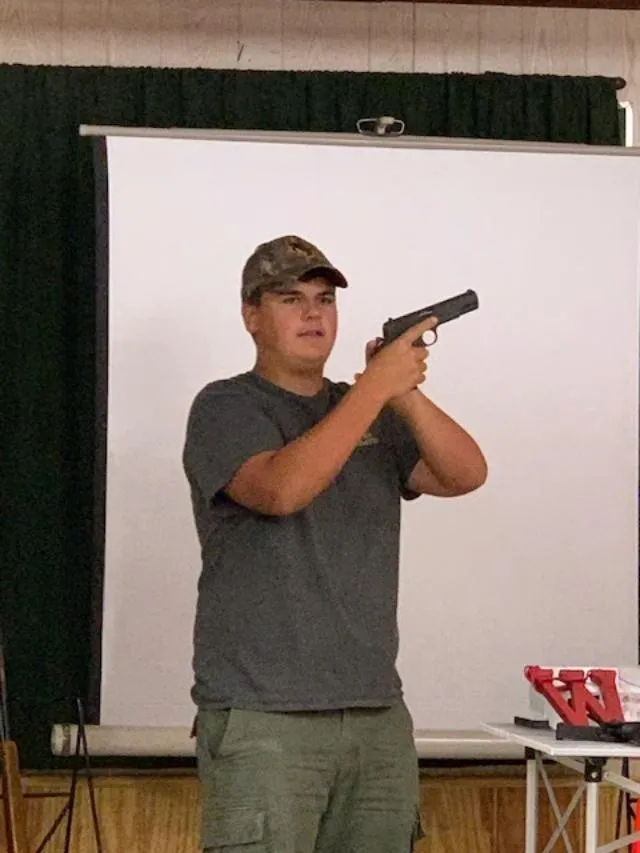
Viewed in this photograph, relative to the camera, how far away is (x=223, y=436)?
1.64 m

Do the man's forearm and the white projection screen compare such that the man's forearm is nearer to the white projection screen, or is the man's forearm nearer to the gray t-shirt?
the gray t-shirt

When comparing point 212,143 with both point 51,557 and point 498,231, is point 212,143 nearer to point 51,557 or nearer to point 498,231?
point 498,231

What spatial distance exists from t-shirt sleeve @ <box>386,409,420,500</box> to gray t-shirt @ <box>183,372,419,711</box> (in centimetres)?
6

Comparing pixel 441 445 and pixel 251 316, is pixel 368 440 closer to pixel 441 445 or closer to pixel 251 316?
pixel 441 445

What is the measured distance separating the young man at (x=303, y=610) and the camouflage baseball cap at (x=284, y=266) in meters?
0.10

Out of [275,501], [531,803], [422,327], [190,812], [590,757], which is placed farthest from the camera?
[190,812]

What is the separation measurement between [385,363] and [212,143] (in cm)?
107

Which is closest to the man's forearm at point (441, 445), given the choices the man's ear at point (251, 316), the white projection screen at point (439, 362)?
the man's ear at point (251, 316)

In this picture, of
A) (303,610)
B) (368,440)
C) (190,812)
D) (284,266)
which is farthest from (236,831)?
(190,812)

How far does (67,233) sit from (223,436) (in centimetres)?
132

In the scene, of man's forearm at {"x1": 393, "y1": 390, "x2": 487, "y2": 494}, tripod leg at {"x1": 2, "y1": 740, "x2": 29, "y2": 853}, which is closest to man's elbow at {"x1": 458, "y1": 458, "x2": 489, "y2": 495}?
man's forearm at {"x1": 393, "y1": 390, "x2": 487, "y2": 494}

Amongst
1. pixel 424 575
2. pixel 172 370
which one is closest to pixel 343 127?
pixel 172 370

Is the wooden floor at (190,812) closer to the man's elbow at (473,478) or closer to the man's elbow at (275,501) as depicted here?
the man's elbow at (473,478)

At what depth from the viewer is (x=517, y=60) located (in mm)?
2959
